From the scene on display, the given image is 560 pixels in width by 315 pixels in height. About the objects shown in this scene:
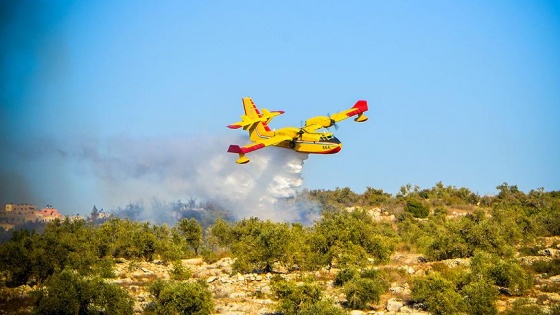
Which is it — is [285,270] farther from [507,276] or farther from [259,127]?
[259,127]

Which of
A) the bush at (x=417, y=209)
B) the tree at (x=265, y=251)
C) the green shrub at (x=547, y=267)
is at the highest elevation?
the bush at (x=417, y=209)

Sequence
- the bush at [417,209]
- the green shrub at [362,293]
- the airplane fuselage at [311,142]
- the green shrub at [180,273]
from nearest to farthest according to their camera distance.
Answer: the green shrub at [362,293], the green shrub at [180,273], the airplane fuselage at [311,142], the bush at [417,209]

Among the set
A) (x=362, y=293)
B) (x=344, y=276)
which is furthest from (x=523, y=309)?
(x=344, y=276)

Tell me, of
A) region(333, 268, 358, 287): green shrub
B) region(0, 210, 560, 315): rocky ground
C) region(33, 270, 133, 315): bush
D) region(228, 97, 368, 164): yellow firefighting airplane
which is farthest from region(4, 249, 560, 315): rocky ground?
region(228, 97, 368, 164): yellow firefighting airplane

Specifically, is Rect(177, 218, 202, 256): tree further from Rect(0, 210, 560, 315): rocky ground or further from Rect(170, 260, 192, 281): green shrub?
Rect(170, 260, 192, 281): green shrub

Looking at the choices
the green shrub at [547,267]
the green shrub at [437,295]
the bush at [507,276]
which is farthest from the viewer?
the green shrub at [547,267]

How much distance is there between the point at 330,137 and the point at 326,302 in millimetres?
36258

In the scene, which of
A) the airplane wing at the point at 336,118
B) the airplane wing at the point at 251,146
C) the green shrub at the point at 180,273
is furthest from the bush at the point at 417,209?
the green shrub at the point at 180,273

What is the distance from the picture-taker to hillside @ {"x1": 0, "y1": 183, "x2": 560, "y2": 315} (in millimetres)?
52000

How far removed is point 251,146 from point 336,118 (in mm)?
12565

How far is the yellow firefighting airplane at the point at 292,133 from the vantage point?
84.0m

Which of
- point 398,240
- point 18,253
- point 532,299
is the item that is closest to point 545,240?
point 398,240

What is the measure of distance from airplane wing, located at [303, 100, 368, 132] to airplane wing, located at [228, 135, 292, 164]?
275 cm

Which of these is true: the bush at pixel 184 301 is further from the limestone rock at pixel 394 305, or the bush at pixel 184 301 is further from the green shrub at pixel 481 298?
the green shrub at pixel 481 298
